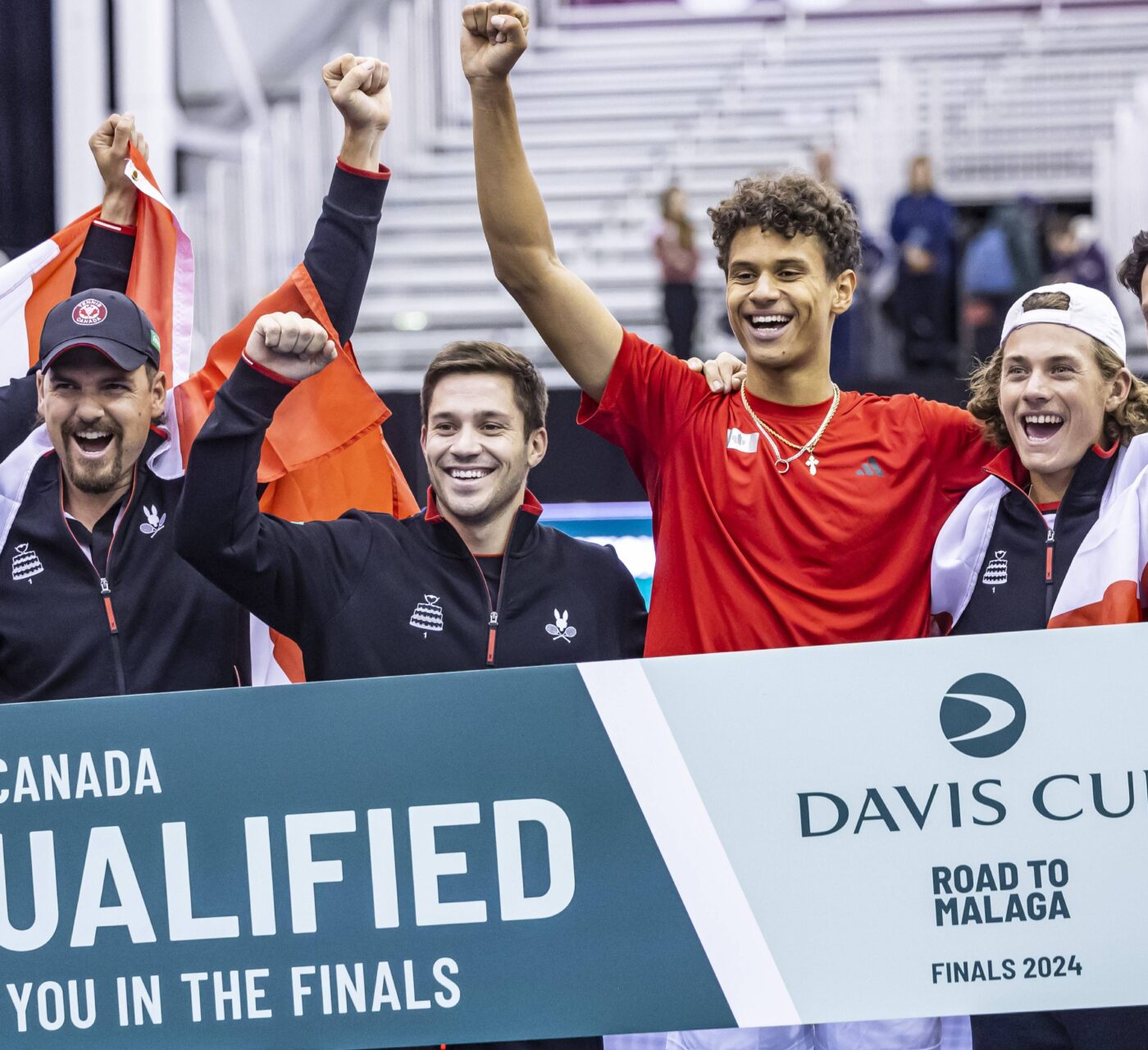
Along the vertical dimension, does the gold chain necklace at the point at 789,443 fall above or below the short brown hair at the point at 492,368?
below

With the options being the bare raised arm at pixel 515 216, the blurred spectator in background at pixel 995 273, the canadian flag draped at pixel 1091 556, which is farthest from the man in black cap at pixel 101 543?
the blurred spectator in background at pixel 995 273

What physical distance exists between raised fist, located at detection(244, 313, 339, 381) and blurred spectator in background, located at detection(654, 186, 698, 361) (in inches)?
313

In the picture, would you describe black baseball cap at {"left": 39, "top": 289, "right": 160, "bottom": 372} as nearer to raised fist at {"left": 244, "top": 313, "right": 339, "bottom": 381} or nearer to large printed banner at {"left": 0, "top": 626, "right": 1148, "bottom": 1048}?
raised fist at {"left": 244, "top": 313, "right": 339, "bottom": 381}

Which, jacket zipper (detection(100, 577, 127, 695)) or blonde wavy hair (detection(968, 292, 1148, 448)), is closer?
jacket zipper (detection(100, 577, 127, 695))

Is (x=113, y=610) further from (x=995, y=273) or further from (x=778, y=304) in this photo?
(x=995, y=273)

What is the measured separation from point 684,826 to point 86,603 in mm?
1232

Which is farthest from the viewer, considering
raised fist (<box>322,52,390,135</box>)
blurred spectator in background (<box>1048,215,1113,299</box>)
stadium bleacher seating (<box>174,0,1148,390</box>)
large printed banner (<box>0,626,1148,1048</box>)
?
stadium bleacher seating (<box>174,0,1148,390</box>)

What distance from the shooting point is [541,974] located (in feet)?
9.70

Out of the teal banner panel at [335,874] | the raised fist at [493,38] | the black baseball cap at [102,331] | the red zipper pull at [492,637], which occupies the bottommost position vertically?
the teal banner panel at [335,874]

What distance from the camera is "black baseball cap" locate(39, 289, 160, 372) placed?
3.37m

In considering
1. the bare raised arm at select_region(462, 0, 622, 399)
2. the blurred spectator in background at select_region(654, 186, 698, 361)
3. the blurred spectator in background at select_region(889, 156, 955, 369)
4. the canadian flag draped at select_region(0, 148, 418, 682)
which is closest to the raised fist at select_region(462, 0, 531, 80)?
the bare raised arm at select_region(462, 0, 622, 399)

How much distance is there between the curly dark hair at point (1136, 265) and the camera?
11.7ft

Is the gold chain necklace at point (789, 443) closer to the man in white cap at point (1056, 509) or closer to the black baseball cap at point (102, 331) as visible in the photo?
the man in white cap at point (1056, 509)

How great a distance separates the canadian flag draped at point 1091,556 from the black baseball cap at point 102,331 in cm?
161
